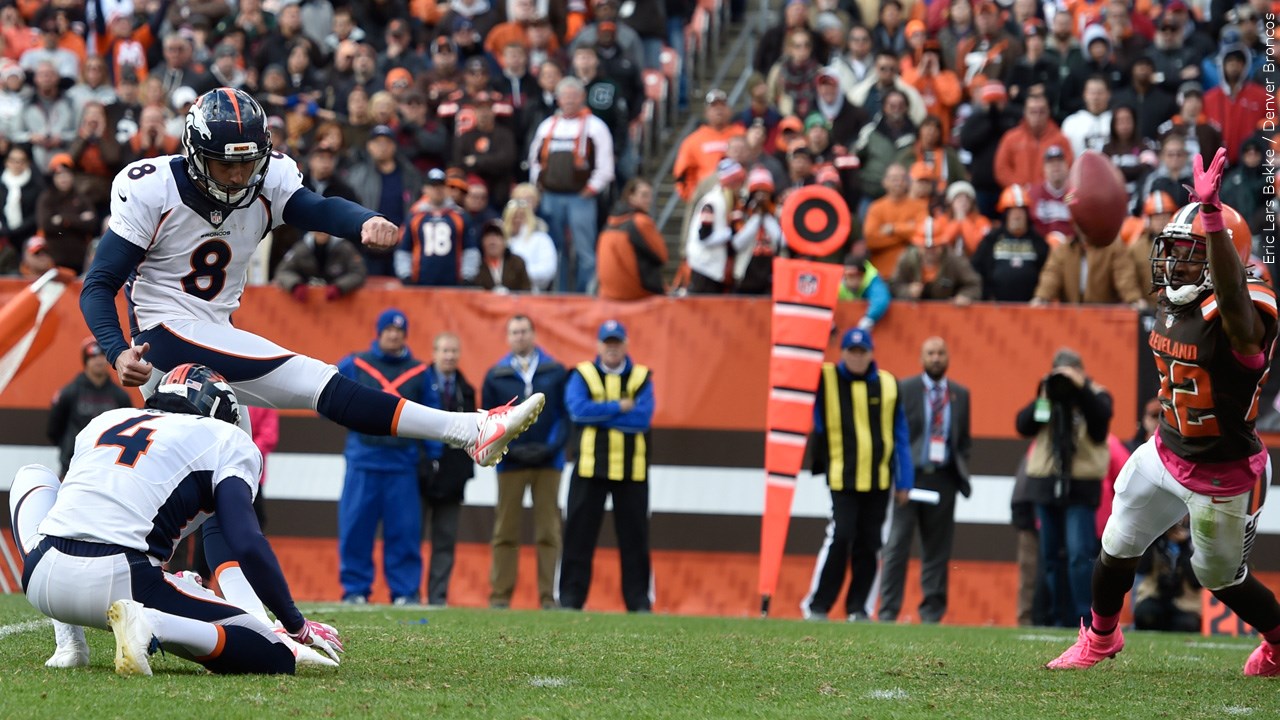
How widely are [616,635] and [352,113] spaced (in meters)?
7.42

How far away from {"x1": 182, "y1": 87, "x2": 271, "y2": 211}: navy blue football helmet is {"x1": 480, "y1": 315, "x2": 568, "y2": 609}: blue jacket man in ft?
15.8

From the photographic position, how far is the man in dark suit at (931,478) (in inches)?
421

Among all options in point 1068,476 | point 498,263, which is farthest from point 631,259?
point 1068,476

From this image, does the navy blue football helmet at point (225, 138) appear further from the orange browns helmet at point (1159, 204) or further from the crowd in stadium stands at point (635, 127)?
the orange browns helmet at point (1159, 204)

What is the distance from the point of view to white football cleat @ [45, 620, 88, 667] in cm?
553

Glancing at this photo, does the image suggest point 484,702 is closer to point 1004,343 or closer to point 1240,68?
point 1004,343

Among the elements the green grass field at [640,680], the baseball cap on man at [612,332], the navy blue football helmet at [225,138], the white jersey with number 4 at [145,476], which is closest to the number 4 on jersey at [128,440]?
the white jersey with number 4 at [145,476]

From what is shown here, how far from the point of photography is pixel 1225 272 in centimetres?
580

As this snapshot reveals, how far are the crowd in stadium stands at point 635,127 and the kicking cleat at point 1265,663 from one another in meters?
4.95

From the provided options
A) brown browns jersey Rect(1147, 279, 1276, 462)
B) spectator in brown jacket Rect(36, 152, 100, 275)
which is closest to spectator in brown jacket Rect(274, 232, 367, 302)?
spectator in brown jacket Rect(36, 152, 100, 275)

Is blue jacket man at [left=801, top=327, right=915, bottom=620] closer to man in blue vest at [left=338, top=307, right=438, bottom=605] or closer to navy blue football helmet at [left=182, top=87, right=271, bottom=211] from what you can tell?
man in blue vest at [left=338, top=307, right=438, bottom=605]

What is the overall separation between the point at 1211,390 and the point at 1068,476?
13.9 ft

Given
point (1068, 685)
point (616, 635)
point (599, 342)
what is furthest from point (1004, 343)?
point (1068, 685)

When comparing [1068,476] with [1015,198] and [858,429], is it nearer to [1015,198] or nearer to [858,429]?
[858,429]
